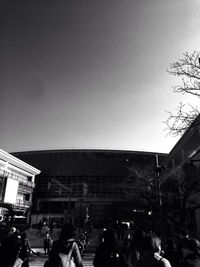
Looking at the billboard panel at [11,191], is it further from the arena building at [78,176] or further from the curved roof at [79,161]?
the curved roof at [79,161]

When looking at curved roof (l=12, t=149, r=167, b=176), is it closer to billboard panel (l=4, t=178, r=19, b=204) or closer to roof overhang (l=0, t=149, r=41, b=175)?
roof overhang (l=0, t=149, r=41, b=175)

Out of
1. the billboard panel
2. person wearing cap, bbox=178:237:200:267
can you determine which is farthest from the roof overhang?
person wearing cap, bbox=178:237:200:267

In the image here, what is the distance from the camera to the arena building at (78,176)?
183 feet

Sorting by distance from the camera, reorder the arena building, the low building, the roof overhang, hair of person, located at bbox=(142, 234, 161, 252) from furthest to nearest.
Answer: the arena building
the roof overhang
the low building
hair of person, located at bbox=(142, 234, 161, 252)

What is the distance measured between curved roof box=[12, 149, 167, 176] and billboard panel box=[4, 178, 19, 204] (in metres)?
18.9

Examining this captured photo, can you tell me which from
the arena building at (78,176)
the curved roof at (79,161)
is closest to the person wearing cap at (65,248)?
the arena building at (78,176)

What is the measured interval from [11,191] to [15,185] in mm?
1632

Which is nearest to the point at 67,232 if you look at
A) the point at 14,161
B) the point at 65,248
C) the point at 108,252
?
the point at 65,248

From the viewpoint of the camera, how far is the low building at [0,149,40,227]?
37.9m

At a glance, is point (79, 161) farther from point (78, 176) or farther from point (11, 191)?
point (11, 191)

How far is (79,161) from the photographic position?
60844 mm

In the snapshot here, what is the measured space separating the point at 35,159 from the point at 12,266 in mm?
58737

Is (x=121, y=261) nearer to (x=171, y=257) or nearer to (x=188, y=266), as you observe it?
(x=171, y=257)

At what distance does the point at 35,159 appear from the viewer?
60.2m
